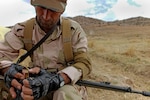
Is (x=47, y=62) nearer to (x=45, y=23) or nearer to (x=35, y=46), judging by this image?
(x=35, y=46)

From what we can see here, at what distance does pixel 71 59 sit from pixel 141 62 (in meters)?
7.05

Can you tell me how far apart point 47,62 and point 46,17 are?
42cm

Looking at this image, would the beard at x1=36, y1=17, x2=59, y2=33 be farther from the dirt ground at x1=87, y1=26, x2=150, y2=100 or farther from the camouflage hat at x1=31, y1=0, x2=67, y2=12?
the dirt ground at x1=87, y1=26, x2=150, y2=100

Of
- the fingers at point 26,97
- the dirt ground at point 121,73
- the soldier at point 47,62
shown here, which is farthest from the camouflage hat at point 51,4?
the dirt ground at point 121,73

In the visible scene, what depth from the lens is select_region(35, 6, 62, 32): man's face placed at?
3.58m

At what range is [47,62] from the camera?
3.77m

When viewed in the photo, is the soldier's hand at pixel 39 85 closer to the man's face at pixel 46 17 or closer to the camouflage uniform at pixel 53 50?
the camouflage uniform at pixel 53 50

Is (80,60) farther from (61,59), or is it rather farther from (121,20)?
(121,20)

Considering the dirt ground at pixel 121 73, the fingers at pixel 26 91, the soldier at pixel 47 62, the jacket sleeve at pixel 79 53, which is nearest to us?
the fingers at pixel 26 91

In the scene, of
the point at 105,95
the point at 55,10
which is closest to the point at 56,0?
the point at 55,10

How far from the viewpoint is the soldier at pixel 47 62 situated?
3.30m

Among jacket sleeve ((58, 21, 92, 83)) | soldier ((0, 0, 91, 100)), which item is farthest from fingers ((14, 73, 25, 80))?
jacket sleeve ((58, 21, 92, 83))

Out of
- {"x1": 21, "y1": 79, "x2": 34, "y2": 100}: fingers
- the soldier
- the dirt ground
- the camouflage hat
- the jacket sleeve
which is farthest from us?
the dirt ground

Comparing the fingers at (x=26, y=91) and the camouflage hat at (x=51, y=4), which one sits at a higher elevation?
the camouflage hat at (x=51, y=4)
